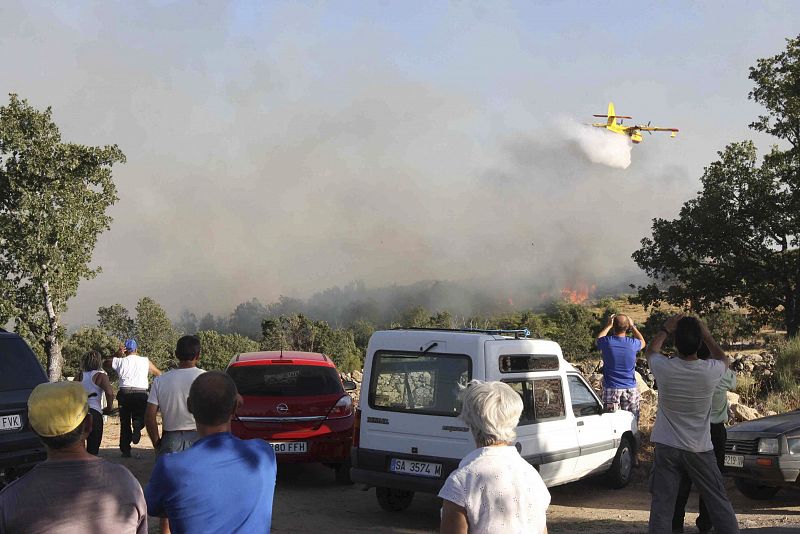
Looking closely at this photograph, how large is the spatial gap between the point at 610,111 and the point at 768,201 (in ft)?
37.1

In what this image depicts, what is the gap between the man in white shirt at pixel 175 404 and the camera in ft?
21.1

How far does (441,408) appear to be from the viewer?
25.5ft

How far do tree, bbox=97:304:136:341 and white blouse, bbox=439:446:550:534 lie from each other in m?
64.7

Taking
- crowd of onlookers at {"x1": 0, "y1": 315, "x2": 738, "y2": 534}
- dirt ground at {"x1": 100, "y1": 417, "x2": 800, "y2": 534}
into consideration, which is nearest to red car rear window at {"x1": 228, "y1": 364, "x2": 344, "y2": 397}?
dirt ground at {"x1": 100, "y1": 417, "x2": 800, "y2": 534}

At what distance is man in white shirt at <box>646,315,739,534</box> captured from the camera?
5.77 metres

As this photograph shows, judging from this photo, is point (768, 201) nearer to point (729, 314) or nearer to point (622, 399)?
point (622, 399)

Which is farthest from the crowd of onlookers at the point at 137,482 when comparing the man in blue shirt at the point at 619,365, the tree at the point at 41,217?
the tree at the point at 41,217

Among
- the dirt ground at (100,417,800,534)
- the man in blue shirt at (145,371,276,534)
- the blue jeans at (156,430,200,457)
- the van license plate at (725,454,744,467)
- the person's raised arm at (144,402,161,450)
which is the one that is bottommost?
the dirt ground at (100,417,800,534)

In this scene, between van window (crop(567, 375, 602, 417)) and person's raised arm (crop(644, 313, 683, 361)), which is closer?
person's raised arm (crop(644, 313, 683, 361))

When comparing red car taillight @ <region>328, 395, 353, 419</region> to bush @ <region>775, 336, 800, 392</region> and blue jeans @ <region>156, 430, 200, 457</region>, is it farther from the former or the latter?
bush @ <region>775, 336, 800, 392</region>

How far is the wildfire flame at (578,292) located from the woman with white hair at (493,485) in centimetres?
10087

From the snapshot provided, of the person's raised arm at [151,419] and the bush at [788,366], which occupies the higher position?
the person's raised arm at [151,419]

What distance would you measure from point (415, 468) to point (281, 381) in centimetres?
275

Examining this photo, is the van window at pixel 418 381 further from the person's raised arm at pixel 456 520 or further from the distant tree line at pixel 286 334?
the distant tree line at pixel 286 334
